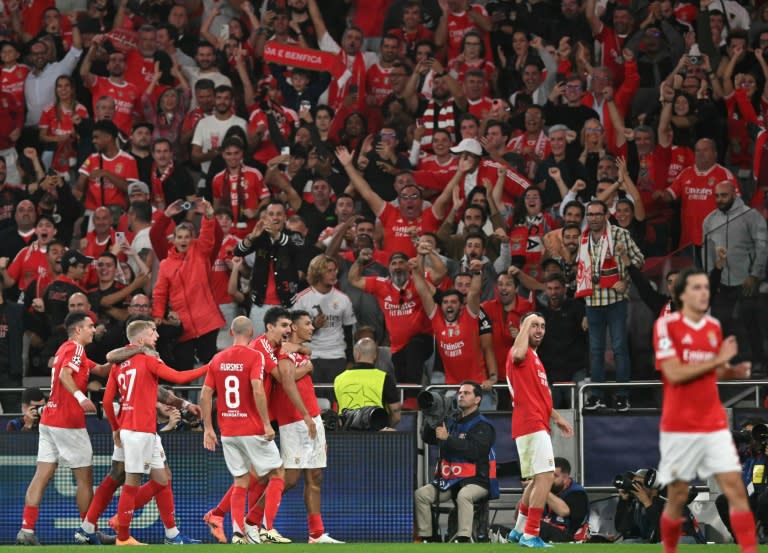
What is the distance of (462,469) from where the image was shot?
49.4 feet

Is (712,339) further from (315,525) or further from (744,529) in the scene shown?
(315,525)

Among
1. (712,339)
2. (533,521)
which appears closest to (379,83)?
(533,521)

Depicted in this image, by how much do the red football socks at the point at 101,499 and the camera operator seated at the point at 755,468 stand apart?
634 cm

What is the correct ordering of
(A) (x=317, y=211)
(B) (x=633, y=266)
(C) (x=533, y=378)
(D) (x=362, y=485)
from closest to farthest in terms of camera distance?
(C) (x=533, y=378)
(D) (x=362, y=485)
(B) (x=633, y=266)
(A) (x=317, y=211)

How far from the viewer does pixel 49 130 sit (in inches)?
837

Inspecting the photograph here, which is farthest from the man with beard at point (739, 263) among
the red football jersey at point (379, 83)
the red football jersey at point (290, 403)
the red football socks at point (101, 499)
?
the red football socks at point (101, 499)

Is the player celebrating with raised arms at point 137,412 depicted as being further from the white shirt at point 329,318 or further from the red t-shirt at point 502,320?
the red t-shirt at point 502,320

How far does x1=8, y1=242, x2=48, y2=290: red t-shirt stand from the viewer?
1897 centimetres

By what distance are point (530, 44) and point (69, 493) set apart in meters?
9.62

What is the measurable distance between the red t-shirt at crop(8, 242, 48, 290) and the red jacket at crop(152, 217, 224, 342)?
196 centimetres

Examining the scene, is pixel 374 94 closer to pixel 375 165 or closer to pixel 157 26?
pixel 375 165

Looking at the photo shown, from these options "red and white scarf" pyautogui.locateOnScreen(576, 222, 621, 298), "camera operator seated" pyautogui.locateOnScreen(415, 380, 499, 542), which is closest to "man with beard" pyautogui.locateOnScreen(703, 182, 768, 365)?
"red and white scarf" pyautogui.locateOnScreen(576, 222, 621, 298)

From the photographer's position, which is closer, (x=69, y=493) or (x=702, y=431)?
(x=702, y=431)

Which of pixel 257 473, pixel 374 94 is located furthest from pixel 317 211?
pixel 257 473
